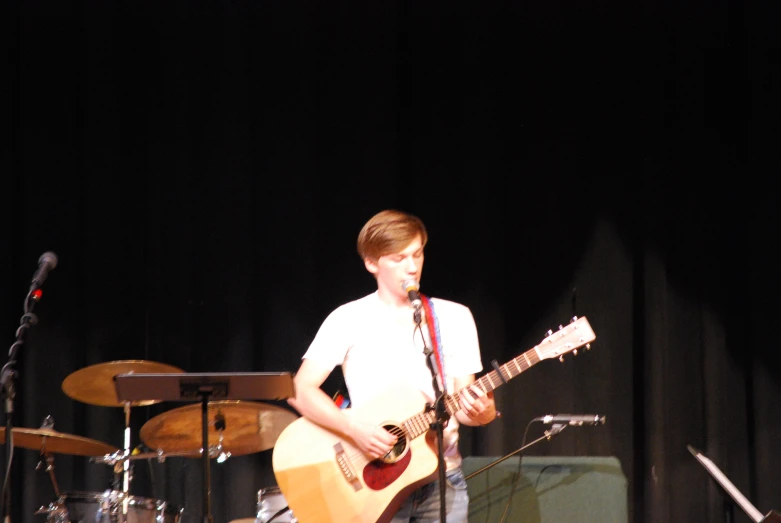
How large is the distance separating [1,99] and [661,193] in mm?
3998

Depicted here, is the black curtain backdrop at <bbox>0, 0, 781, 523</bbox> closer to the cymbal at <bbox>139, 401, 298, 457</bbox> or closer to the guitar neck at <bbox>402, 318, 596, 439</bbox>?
the cymbal at <bbox>139, 401, 298, 457</bbox>

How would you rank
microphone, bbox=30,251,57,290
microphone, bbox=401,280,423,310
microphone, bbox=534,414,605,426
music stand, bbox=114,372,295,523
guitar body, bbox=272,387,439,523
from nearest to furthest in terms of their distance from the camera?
microphone, bbox=401,280,423,310, music stand, bbox=114,372,295,523, guitar body, bbox=272,387,439,523, microphone, bbox=30,251,57,290, microphone, bbox=534,414,605,426

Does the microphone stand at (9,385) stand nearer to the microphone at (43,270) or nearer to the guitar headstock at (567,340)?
the microphone at (43,270)

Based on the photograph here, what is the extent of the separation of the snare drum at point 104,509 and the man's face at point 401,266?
74.0 inches

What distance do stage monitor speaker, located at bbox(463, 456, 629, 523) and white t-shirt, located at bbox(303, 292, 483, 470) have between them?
3.03 ft

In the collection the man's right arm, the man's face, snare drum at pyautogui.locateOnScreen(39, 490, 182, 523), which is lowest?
snare drum at pyautogui.locateOnScreen(39, 490, 182, 523)

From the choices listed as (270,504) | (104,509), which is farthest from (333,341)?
(104,509)

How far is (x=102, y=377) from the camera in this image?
15.7 ft

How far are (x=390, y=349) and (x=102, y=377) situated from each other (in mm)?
1658

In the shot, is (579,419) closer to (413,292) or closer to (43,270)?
(413,292)

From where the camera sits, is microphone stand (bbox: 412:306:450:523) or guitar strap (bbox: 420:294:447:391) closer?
microphone stand (bbox: 412:306:450:523)

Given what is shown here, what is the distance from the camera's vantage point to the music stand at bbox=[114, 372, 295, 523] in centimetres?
372

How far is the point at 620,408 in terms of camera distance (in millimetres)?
5398

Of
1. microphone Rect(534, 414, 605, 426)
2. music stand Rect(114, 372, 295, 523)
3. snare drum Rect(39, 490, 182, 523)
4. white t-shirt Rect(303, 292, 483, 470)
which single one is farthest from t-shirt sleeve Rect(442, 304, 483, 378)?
snare drum Rect(39, 490, 182, 523)
